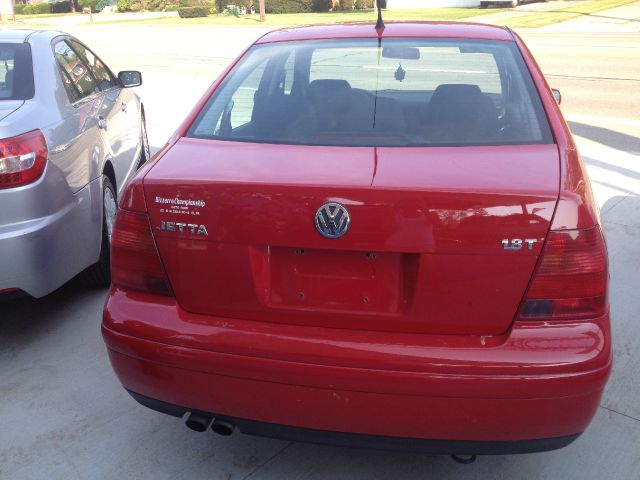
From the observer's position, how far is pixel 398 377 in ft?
8.05

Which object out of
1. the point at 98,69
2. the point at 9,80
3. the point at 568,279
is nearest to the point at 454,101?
the point at 568,279

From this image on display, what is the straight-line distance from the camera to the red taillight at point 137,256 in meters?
2.70

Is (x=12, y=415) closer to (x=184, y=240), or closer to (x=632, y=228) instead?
Answer: (x=184, y=240)

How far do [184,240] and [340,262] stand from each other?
514 mm

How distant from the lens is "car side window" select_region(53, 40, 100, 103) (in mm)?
4910

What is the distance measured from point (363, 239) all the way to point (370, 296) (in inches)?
7.7

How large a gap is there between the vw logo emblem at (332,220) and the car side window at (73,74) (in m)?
2.79

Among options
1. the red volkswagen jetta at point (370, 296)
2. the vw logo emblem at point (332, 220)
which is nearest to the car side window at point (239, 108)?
the red volkswagen jetta at point (370, 296)

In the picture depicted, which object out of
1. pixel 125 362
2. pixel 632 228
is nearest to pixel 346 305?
pixel 125 362

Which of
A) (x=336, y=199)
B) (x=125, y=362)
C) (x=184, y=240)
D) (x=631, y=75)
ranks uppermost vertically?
(x=336, y=199)

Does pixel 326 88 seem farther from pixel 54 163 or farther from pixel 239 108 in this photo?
pixel 54 163

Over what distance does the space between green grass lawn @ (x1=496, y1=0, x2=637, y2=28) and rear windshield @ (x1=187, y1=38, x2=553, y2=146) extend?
26.3m

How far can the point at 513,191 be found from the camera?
246 centimetres

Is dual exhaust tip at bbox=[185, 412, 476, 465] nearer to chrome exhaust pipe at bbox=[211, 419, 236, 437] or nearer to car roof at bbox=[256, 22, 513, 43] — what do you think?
chrome exhaust pipe at bbox=[211, 419, 236, 437]
